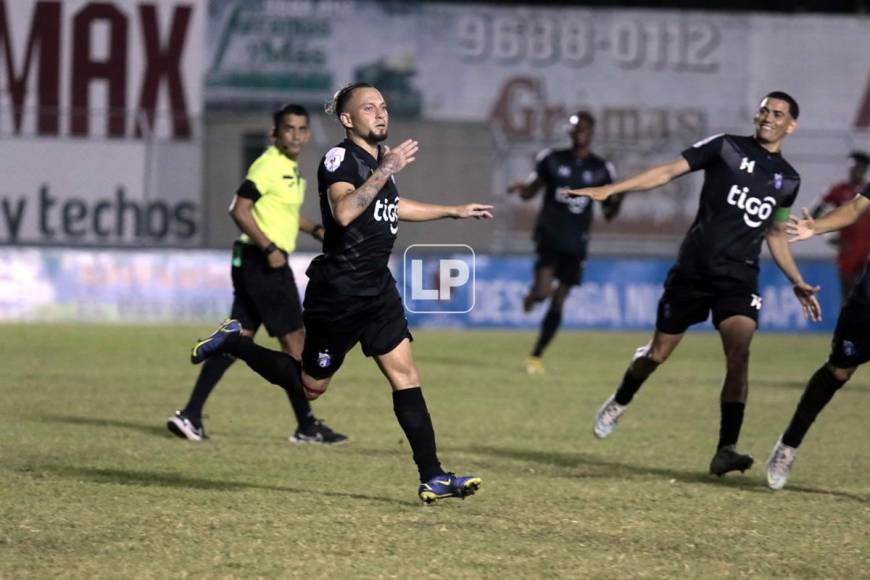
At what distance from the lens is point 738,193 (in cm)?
944

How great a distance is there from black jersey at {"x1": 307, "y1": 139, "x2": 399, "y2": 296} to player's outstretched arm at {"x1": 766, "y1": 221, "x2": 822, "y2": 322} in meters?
2.42

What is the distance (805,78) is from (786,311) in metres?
10.7

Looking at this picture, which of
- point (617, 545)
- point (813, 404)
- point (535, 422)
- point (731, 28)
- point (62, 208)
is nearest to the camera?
point (617, 545)

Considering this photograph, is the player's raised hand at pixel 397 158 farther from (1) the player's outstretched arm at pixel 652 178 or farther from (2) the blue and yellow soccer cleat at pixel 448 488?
(1) the player's outstretched arm at pixel 652 178

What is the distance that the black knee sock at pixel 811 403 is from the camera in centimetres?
893

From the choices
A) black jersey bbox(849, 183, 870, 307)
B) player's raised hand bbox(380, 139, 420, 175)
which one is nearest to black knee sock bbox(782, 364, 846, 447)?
black jersey bbox(849, 183, 870, 307)

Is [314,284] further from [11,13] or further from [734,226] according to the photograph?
[11,13]

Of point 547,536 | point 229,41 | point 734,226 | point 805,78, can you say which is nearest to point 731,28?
point 805,78

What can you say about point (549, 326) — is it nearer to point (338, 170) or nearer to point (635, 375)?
point (635, 375)

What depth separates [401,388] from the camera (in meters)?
8.05

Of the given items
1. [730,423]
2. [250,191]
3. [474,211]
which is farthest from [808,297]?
[250,191]

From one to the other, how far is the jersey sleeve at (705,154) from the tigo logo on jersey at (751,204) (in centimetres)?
21

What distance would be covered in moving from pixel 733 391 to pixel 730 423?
195mm

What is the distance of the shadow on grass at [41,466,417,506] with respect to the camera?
27.8ft
